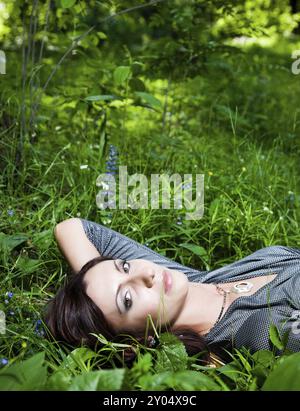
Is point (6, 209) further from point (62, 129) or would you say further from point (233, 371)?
point (233, 371)

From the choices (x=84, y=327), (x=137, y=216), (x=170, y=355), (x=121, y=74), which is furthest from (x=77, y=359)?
(x=121, y=74)

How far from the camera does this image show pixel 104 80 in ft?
12.0

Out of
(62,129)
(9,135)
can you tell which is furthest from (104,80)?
(9,135)

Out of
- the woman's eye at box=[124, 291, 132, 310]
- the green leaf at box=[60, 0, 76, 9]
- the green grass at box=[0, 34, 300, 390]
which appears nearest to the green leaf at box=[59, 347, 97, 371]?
the green grass at box=[0, 34, 300, 390]

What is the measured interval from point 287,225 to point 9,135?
65.8 inches

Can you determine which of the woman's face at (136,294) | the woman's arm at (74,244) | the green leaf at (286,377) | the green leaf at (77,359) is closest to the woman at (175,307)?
the woman's face at (136,294)

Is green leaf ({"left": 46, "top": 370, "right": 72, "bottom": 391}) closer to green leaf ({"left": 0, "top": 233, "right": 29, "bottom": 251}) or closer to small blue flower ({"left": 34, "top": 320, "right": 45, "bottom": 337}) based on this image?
small blue flower ({"left": 34, "top": 320, "right": 45, "bottom": 337})

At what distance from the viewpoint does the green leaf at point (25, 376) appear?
4.68 feet

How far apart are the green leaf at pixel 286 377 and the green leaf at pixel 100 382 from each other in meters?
0.38

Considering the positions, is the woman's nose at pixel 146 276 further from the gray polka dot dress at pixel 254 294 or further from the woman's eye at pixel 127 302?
the gray polka dot dress at pixel 254 294

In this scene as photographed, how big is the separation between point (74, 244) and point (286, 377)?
1.34m

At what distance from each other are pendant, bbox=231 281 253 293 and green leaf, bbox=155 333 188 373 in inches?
18.5

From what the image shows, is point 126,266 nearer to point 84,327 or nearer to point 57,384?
point 84,327

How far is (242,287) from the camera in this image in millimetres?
2404
